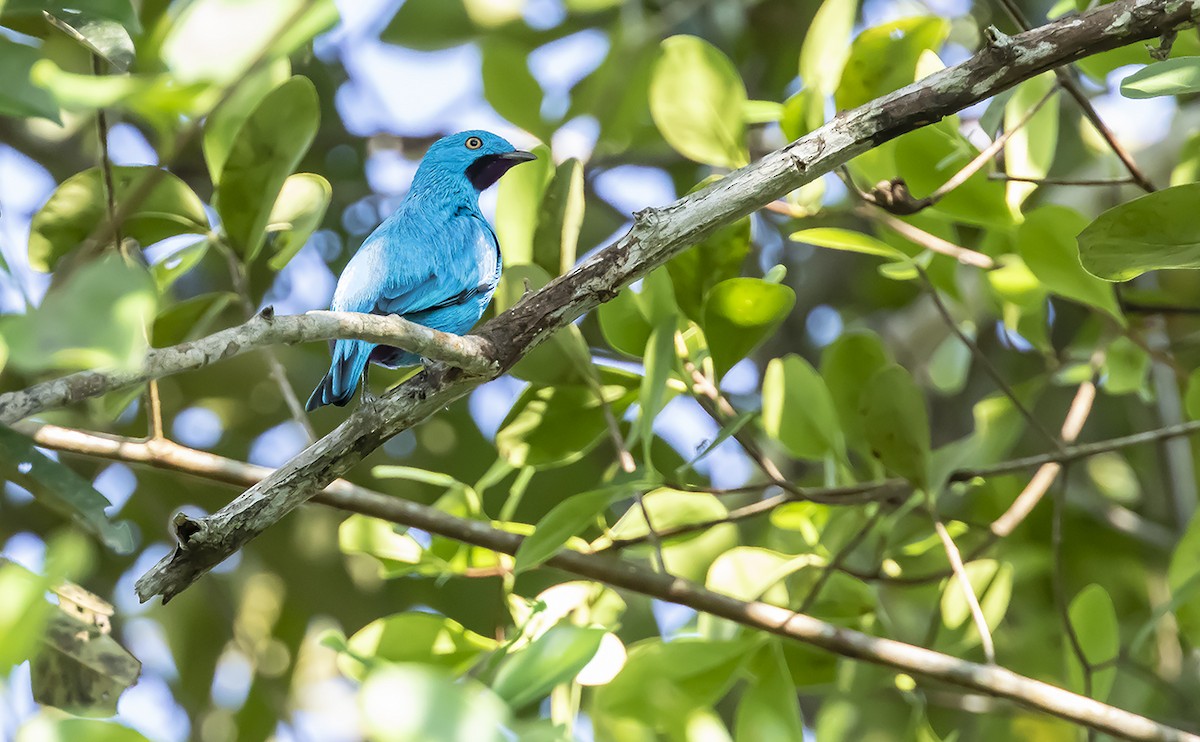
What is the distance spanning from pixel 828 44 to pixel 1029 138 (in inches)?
24.0

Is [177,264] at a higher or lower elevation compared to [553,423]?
higher

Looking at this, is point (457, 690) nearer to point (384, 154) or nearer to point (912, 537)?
point (912, 537)

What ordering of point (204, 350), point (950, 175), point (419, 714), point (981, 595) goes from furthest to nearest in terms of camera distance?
point (981, 595)
point (950, 175)
point (204, 350)
point (419, 714)

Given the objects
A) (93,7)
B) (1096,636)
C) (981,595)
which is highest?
(93,7)

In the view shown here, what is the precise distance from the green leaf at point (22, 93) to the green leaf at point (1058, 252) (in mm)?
1886

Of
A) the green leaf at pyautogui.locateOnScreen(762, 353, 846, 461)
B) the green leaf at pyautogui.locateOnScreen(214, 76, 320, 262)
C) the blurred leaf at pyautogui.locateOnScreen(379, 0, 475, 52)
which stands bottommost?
the green leaf at pyautogui.locateOnScreen(762, 353, 846, 461)

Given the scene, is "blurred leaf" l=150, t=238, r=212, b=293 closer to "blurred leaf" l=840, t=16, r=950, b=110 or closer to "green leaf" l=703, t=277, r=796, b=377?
"green leaf" l=703, t=277, r=796, b=377

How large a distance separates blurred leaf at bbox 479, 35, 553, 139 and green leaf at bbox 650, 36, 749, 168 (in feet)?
1.83

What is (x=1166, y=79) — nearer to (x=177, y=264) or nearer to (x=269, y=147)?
(x=269, y=147)

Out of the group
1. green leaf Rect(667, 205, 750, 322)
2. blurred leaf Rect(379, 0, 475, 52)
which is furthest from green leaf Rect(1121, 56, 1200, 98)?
blurred leaf Rect(379, 0, 475, 52)

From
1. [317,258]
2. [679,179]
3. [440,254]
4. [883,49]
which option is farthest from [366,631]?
[679,179]

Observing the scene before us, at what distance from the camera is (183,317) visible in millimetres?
2758

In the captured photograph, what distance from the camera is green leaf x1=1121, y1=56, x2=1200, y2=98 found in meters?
1.94

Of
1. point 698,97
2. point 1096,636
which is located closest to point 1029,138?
point 698,97
